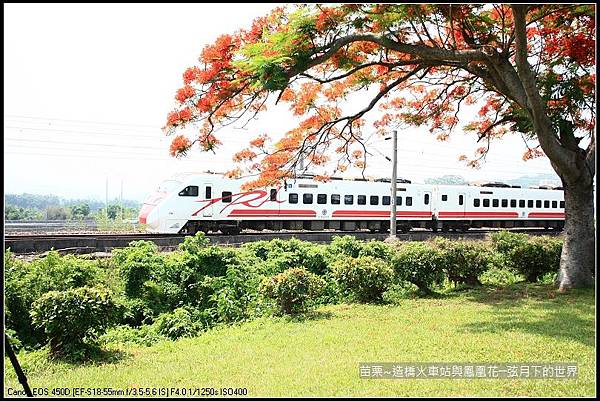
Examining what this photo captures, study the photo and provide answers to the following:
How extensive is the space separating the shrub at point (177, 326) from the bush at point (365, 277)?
81.0 inches

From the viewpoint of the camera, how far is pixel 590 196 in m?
7.78

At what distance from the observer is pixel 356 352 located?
464 centimetres

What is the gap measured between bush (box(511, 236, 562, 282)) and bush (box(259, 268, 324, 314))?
13.3ft

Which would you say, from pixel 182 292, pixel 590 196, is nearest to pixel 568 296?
pixel 590 196

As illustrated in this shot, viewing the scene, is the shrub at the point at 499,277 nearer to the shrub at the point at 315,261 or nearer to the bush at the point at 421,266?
the bush at the point at 421,266

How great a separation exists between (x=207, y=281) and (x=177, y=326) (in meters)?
1.57

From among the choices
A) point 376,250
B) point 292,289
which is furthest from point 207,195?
point 292,289

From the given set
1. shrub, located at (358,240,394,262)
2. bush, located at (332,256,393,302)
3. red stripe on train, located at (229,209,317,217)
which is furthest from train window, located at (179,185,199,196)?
bush, located at (332,256,393,302)

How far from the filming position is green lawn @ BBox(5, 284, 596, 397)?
3770 millimetres

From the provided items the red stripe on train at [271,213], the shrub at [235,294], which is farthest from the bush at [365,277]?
the red stripe on train at [271,213]

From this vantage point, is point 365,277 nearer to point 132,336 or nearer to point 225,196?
point 132,336

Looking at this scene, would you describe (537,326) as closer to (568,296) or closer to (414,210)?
(568,296)

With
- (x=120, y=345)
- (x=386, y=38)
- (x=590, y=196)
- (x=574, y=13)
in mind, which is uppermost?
(x=574, y=13)

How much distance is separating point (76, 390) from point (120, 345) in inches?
70.3
